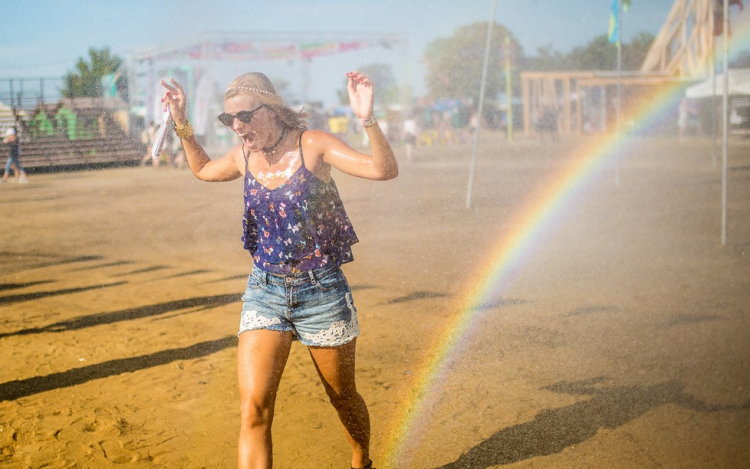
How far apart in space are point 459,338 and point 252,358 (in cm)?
317

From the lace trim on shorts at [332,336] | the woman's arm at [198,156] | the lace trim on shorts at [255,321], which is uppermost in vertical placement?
the woman's arm at [198,156]

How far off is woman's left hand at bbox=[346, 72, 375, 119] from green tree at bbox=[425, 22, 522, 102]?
5818cm

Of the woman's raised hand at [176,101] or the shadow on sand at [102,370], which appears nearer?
the woman's raised hand at [176,101]

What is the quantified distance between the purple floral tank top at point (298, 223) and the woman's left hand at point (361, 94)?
30 centimetres

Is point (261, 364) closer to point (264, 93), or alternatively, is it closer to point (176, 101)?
point (264, 93)

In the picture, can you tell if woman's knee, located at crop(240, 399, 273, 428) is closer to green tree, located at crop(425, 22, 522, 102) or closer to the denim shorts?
the denim shorts

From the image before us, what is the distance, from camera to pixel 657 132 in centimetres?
4000

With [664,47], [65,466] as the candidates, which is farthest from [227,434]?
[664,47]

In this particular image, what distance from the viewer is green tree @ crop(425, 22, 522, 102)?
6275cm

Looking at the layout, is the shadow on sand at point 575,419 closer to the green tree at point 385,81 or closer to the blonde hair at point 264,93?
the blonde hair at point 264,93

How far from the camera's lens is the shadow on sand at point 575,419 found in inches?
146

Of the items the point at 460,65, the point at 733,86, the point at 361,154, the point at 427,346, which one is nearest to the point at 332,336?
the point at 361,154

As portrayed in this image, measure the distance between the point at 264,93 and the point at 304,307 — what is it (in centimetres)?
86

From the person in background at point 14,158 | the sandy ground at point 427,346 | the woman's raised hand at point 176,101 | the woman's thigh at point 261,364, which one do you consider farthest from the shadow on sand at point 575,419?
the person in background at point 14,158
